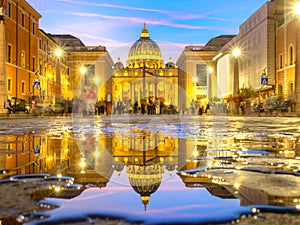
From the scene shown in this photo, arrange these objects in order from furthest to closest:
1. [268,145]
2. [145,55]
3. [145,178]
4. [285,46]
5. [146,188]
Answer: [145,55], [285,46], [268,145], [145,178], [146,188]

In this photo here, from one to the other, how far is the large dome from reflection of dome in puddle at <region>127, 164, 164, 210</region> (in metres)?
111

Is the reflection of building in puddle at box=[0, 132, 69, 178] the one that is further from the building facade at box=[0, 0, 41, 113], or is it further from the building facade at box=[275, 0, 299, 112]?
the building facade at box=[275, 0, 299, 112]

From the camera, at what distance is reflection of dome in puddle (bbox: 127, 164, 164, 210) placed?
186 centimetres

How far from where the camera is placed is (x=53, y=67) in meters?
54.9

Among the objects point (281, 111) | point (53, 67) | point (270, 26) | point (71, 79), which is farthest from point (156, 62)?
point (281, 111)

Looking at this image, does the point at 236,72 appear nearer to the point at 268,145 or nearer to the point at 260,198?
the point at 268,145

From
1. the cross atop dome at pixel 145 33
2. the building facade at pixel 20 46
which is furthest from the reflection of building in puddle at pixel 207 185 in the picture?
the cross atop dome at pixel 145 33

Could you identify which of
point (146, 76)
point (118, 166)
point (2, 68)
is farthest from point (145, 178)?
point (146, 76)

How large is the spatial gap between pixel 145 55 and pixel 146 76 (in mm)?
6171

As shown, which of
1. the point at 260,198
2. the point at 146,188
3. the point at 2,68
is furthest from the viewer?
the point at 2,68

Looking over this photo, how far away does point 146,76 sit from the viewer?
116 meters

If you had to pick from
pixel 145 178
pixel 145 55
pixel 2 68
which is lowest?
pixel 145 178

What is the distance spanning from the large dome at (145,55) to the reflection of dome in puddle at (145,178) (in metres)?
111

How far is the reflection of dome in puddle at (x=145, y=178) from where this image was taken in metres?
1.86
